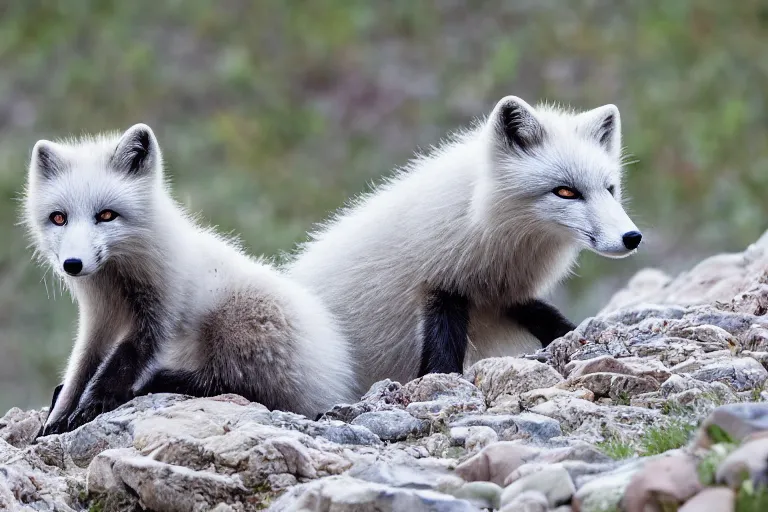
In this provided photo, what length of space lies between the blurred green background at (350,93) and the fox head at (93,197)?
822 centimetres

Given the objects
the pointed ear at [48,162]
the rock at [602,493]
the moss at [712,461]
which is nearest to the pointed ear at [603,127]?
the pointed ear at [48,162]

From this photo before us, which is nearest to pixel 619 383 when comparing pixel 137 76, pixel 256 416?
pixel 256 416

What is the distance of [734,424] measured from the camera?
411cm

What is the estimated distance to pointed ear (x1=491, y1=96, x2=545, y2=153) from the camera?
737 centimetres

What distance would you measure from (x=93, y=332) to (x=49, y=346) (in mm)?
8258

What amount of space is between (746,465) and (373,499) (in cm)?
133

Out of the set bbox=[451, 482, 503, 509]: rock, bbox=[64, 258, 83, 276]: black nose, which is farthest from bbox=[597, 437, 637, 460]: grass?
bbox=[64, 258, 83, 276]: black nose

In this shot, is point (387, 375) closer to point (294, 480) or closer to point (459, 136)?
point (459, 136)

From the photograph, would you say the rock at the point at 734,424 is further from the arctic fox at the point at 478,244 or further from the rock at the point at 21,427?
the rock at the point at 21,427

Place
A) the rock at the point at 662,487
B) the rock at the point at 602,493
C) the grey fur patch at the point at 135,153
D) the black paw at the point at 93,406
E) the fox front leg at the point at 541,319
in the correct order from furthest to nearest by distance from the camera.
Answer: the fox front leg at the point at 541,319
the grey fur patch at the point at 135,153
the black paw at the point at 93,406
the rock at the point at 602,493
the rock at the point at 662,487

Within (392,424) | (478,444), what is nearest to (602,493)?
(478,444)

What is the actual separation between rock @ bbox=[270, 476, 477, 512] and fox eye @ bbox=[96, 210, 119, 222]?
109 inches

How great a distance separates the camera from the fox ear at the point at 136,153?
6.89 m

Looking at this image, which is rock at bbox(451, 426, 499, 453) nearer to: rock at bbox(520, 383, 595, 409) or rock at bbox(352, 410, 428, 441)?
rock at bbox(352, 410, 428, 441)
